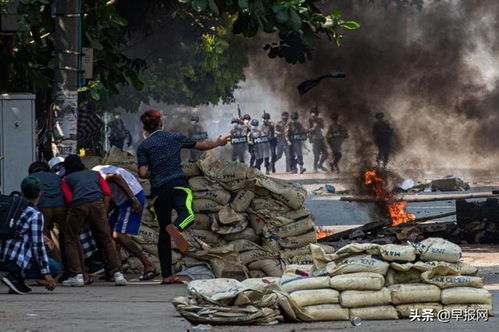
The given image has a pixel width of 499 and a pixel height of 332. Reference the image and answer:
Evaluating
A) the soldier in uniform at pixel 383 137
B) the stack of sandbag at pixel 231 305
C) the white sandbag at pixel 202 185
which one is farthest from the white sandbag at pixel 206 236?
the soldier in uniform at pixel 383 137

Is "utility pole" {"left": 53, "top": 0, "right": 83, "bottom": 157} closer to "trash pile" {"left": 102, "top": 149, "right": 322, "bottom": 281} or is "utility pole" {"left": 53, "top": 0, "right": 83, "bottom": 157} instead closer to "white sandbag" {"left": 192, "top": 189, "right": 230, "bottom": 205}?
"trash pile" {"left": 102, "top": 149, "right": 322, "bottom": 281}

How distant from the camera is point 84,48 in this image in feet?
51.8

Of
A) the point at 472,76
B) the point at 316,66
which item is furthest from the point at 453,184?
the point at 316,66

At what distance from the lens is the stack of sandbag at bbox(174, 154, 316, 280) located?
588 inches

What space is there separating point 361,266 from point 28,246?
113 inches

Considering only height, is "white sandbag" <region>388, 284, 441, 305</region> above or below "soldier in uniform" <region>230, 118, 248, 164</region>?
below

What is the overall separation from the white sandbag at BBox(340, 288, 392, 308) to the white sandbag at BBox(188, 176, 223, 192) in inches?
165

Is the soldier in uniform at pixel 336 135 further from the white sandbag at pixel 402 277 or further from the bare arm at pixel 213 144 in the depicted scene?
the white sandbag at pixel 402 277

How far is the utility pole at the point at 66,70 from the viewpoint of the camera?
50.1 ft

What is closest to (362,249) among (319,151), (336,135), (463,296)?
(463,296)

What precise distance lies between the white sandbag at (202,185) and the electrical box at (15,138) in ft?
5.44

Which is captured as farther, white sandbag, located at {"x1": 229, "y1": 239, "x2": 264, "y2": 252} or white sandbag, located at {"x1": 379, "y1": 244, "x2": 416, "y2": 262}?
white sandbag, located at {"x1": 229, "y1": 239, "x2": 264, "y2": 252}

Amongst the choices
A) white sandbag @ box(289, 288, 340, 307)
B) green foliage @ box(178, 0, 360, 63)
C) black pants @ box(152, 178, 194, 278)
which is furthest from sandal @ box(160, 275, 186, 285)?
white sandbag @ box(289, 288, 340, 307)

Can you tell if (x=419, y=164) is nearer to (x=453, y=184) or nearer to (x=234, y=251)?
(x=453, y=184)
